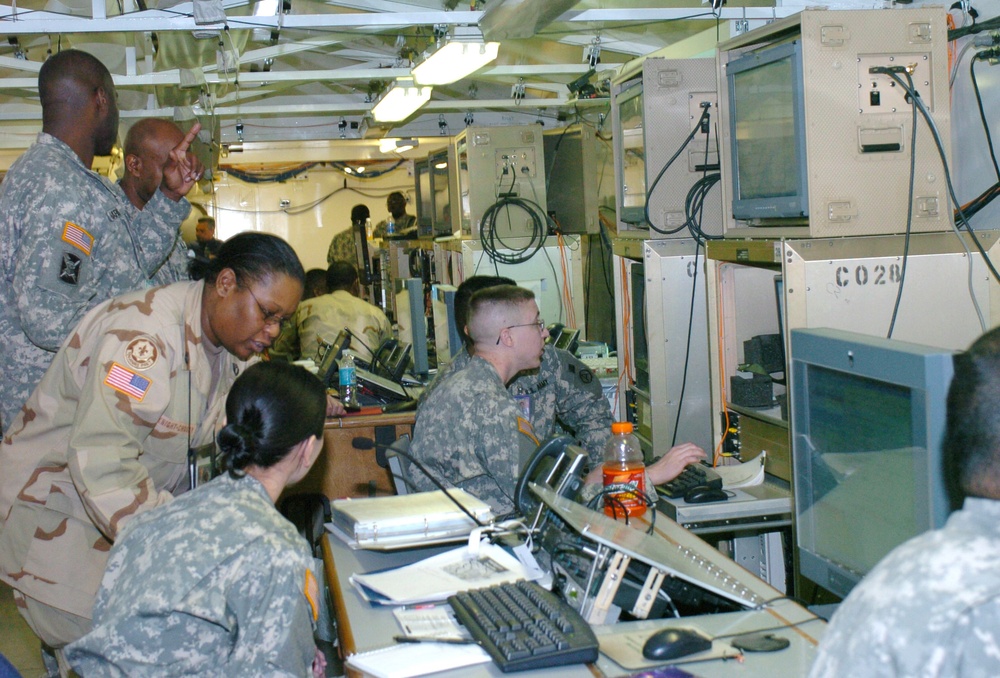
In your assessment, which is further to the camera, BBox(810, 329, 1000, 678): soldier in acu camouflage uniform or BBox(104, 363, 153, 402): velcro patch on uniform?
BBox(104, 363, 153, 402): velcro patch on uniform

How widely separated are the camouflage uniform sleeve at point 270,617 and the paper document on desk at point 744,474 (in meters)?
1.68

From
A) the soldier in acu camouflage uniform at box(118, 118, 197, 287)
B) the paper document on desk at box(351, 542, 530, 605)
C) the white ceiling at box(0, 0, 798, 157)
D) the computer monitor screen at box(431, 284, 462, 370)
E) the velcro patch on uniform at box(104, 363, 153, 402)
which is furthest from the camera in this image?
the computer monitor screen at box(431, 284, 462, 370)

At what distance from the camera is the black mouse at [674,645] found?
1686 mm

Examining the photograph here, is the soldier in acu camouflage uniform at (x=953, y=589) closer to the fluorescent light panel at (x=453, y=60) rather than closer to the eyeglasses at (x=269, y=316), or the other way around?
the eyeglasses at (x=269, y=316)

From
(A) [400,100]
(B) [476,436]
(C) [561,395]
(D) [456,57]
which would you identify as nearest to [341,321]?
(A) [400,100]

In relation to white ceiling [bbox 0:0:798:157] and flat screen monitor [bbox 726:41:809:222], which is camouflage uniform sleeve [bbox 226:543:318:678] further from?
white ceiling [bbox 0:0:798:157]

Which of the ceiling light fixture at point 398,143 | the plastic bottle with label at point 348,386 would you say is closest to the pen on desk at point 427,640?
the plastic bottle with label at point 348,386

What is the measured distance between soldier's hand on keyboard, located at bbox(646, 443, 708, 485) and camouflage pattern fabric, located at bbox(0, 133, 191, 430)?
1712 mm

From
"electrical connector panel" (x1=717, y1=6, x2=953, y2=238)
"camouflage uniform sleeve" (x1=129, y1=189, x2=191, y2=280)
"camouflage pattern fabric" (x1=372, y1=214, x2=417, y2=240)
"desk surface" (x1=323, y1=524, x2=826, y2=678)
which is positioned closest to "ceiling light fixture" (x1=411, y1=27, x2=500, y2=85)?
"camouflage uniform sleeve" (x1=129, y1=189, x2=191, y2=280)

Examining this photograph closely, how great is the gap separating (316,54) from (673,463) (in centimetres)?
477

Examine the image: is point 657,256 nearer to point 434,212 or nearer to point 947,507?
point 947,507

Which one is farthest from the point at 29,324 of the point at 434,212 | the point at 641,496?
the point at 434,212

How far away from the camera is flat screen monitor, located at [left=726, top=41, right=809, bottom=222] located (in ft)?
9.15

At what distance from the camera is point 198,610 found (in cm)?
167
